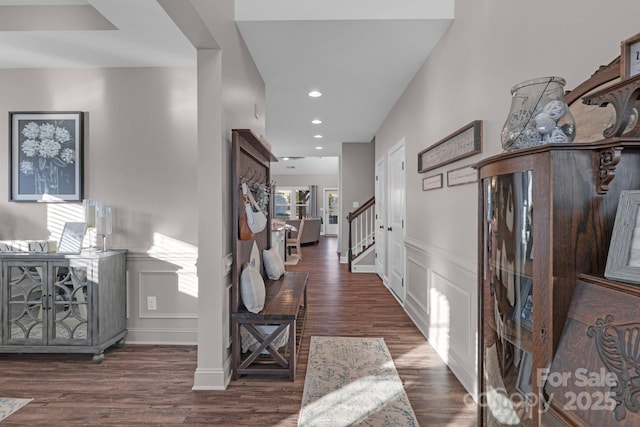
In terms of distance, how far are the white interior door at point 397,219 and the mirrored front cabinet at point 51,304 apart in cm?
326

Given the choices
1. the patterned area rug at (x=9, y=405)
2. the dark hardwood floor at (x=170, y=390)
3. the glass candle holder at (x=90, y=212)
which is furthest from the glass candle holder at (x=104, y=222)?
the patterned area rug at (x=9, y=405)

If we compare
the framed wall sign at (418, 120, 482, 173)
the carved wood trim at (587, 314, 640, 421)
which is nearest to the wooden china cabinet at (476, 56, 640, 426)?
the carved wood trim at (587, 314, 640, 421)

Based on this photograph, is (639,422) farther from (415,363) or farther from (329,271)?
(329,271)

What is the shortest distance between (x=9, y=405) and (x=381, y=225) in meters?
5.04

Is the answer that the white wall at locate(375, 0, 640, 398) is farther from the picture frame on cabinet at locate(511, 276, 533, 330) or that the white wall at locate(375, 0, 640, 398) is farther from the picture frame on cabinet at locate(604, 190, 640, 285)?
the picture frame on cabinet at locate(511, 276, 533, 330)

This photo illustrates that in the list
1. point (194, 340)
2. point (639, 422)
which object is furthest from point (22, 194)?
point (639, 422)

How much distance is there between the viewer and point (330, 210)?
1496 centimetres

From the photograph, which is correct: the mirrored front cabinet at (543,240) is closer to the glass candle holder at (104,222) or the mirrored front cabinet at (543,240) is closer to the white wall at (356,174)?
the glass candle holder at (104,222)

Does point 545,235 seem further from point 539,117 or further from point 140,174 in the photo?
point 140,174

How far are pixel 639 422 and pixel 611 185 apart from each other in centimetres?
58

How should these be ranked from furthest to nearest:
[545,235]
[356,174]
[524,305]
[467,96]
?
[356,174], [467,96], [524,305], [545,235]

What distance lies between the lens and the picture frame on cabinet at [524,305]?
3.59ft

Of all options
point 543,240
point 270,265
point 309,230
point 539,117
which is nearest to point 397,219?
point 270,265

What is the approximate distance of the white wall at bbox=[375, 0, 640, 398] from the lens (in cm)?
143
